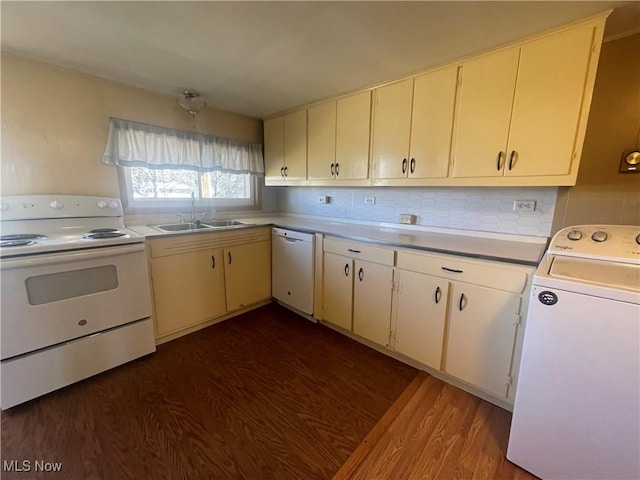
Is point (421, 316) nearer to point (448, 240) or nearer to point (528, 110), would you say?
point (448, 240)

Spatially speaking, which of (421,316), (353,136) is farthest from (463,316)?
(353,136)

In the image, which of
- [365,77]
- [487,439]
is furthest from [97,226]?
[487,439]

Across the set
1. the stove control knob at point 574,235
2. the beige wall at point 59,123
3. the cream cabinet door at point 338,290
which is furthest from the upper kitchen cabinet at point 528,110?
the beige wall at point 59,123

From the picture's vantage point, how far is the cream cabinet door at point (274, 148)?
3.02m

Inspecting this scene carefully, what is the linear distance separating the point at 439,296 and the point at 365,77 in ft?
5.51

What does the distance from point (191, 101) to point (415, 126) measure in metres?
1.92

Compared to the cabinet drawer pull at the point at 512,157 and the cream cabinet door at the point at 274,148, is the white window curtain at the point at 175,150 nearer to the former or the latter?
the cream cabinet door at the point at 274,148

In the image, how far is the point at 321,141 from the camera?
2605mm

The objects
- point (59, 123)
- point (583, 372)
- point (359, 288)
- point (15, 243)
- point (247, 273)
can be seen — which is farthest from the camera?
point (247, 273)

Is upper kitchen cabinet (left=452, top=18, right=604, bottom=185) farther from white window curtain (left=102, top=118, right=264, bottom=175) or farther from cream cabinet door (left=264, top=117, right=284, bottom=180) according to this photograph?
white window curtain (left=102, top=118, right=264, bottom=175)

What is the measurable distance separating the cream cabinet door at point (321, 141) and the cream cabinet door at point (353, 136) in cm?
6

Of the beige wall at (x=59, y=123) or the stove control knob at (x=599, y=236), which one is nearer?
the stove control knob at (x=599, y=236)

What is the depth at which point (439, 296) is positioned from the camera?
1.75 meters

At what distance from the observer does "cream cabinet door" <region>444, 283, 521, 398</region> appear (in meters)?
1.52
